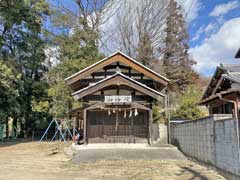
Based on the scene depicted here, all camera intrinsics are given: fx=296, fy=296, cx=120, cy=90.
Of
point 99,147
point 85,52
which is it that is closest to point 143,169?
point 99,147

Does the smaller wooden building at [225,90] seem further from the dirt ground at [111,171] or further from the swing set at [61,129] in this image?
the swing set at [61,129]

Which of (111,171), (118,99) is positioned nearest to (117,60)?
(118,99)

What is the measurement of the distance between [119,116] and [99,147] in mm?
2747

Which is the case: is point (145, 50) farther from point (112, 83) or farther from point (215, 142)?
point (215, 142)

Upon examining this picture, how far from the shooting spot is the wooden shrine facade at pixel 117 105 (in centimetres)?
1770

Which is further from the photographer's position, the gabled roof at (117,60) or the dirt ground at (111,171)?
the gabled roof at (117,60)

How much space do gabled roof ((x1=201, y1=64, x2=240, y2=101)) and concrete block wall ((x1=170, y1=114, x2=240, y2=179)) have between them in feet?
8.10

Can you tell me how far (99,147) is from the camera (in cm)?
1677

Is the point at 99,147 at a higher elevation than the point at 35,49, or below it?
below

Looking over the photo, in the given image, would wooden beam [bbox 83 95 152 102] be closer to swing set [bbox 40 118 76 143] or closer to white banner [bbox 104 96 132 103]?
white banner [bbox 104 96 132 103]

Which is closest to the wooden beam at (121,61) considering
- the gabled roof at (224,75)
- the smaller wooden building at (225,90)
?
the gabled roof at (224,75)

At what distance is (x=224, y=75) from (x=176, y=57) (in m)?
21.0

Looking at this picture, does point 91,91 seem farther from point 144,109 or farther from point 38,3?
point 38,3

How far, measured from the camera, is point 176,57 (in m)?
33.5
